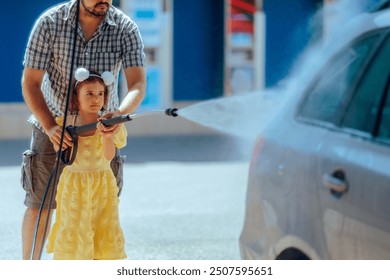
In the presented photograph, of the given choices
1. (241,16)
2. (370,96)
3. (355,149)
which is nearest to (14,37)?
(241,16)

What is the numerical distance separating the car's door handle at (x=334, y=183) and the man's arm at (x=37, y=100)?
1.24m

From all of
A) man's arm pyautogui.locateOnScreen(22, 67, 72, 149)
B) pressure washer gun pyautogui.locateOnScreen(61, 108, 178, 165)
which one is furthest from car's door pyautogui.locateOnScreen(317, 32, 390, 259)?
man's arm pyautogui.locateOnScreen(22, 67, 72, 149)

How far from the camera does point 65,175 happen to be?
3926mm

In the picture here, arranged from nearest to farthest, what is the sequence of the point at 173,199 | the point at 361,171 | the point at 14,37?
the point at 361,171 → the point at 173,199 → the point at 14,37

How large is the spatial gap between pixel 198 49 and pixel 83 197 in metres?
10.4

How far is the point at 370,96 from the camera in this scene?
127 inches

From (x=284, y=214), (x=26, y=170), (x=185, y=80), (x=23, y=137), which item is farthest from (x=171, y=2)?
(x=284, y=214)

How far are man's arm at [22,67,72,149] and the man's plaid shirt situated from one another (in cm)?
4

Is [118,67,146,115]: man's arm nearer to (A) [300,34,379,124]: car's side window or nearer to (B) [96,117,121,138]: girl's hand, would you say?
(B) [96,117,121,138]: girl's hand

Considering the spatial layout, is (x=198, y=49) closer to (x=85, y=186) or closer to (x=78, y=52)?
(x=78, y=52)

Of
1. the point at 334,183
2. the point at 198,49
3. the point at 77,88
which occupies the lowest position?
the point at 198,49

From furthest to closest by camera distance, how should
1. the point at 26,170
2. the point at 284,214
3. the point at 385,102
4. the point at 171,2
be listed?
the point at 171,2, the point at 26,170, the point at 284,214, the point at 385,102

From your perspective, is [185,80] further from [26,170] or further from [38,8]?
[26,170]
